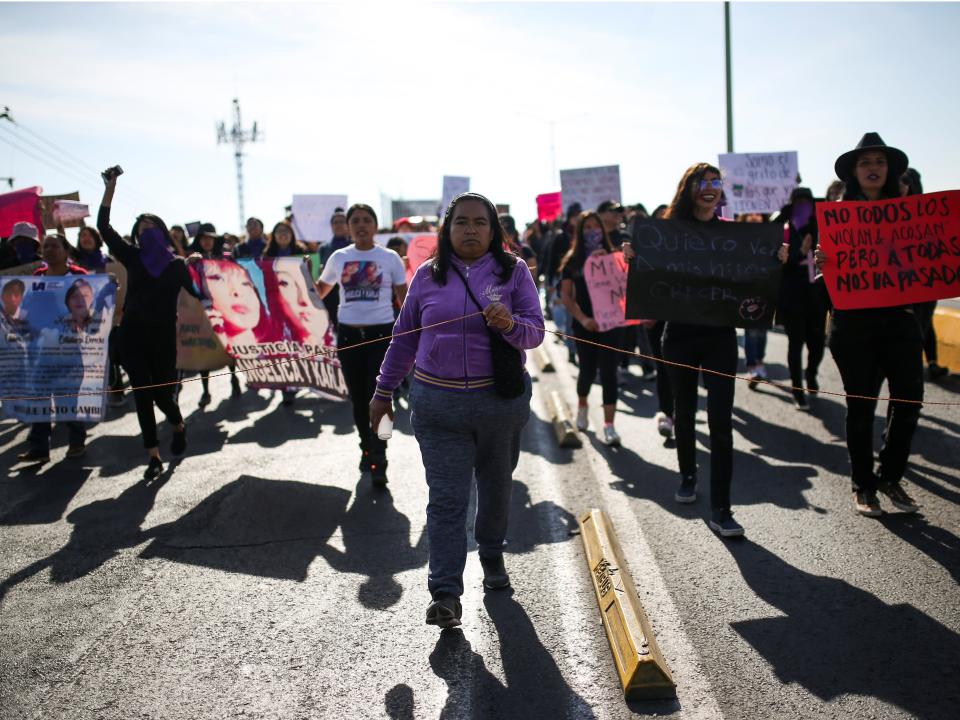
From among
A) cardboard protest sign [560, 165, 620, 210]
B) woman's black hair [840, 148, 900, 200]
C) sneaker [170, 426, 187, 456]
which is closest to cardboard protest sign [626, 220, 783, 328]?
woman's black hair [840, 148, 900, 200]

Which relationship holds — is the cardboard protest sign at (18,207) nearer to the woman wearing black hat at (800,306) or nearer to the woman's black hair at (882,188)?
the woman wearing black hat at (800,306)

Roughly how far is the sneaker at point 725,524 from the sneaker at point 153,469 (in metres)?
4.53

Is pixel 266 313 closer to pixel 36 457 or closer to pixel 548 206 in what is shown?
pixel 36 457

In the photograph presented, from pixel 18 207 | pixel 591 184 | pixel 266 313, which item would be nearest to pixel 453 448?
pixel 266 313

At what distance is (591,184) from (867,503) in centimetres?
1213

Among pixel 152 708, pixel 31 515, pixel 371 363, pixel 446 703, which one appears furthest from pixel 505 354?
pixel 31 515

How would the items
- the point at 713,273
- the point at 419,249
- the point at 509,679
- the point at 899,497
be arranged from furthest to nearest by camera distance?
the point at 419,249, the point at 713,273, the point at 899,497, the point at 509,679

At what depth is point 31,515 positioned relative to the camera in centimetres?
634

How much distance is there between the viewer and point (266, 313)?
Result: 9.14m

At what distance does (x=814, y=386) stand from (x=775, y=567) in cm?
507

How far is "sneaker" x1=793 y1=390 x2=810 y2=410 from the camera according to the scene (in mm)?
8950

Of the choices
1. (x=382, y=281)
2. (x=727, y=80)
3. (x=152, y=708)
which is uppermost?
(x=727, y=80)

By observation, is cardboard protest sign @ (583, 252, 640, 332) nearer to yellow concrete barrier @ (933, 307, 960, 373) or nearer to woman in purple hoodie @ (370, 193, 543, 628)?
woman in purple hoodie @ (370, 193, 543, 628)

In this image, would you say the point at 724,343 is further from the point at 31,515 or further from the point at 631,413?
the point at 31,515
